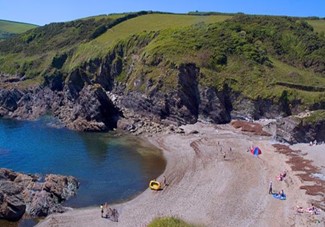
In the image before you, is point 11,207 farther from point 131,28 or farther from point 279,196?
point 131,28

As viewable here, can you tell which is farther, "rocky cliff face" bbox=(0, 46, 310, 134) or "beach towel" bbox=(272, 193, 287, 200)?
"rocky cliff face" bbox=(0, 46, 310, 134)

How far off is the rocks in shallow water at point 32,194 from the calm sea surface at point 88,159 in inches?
70.7

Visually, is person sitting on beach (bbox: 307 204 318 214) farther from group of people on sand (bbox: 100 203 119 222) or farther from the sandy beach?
group of people on sand (bbox: 100 203 119 222)

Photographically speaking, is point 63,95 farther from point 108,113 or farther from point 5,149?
point 5,149

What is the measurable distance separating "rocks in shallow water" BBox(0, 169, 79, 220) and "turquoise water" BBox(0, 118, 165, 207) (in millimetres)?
1638

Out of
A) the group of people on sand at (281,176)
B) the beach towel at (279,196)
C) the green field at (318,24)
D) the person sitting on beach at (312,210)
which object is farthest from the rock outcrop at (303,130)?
the green field at (318,24)

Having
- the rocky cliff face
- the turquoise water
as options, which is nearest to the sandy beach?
the turquoise water

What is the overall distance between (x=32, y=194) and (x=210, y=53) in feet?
198

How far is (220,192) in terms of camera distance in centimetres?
4681

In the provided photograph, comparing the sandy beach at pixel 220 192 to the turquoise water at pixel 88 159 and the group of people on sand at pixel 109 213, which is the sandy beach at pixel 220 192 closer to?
the group of people on sand at pixel 109 213

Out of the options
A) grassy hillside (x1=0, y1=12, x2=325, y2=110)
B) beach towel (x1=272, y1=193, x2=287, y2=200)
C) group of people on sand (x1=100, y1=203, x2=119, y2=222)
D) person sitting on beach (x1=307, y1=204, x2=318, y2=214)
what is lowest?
group of people on sand (x1=100, y1=203, x2=119, y2=222)

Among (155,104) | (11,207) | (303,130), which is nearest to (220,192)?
(11,207)

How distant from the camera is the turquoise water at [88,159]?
49.6 meters

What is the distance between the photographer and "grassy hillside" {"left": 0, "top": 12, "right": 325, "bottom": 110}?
282 ft
